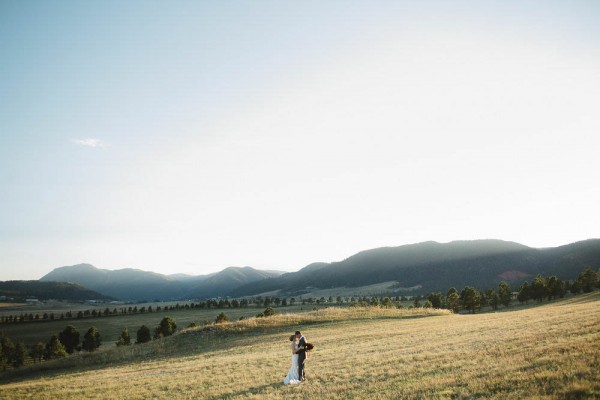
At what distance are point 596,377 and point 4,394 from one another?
114 ft

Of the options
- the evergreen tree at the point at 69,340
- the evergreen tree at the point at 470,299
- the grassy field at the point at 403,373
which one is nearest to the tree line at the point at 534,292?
the evergreen tree at the point at 470,299

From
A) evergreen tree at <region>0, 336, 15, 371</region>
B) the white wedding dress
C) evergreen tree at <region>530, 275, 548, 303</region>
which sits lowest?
evergreen tree at <region>0, 336, 15, 371</region>

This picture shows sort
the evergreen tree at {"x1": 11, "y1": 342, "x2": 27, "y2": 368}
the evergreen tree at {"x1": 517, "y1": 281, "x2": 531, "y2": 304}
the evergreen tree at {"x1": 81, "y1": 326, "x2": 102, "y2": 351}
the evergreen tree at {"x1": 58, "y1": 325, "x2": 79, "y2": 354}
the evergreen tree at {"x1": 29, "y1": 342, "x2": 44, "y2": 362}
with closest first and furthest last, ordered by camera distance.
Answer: the evergreen tree at {"x1": 11, "y1": 342, "x2": 27, "y2": 368} < the evergreen tree at {"x1": 29, "y1": 342, "x2": 44, "y2": 362} < the evergreen tree at {"x1": 81, "y1": 326, "x2": 102, "y2": 351} < the evergreen tree at {"x1": 58, "y1": 325, "x2": 79, "y2": 354} < the evergreen tree at {"x1": 517, "y1": 281, "x2": 531, "y2": 304}

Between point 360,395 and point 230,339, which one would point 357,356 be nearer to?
point 360,395

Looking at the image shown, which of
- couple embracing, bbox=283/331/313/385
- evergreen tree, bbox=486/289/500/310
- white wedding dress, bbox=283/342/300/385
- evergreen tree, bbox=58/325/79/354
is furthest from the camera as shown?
evergreen tree, bbox=486/289/500/310

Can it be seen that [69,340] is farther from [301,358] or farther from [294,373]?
[301,358]

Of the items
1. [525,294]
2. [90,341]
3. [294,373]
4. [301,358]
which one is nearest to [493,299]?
[525,294]

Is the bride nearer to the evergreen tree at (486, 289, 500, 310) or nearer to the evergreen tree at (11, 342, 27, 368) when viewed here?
the evergreen tree at (486, 289, 500, 310)

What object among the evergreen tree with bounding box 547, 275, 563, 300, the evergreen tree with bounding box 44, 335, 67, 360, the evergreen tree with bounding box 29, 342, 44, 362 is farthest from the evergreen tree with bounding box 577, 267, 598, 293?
the evergreen tree with bounding box 29, 342, 44, 362

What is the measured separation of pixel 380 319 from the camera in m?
52.4

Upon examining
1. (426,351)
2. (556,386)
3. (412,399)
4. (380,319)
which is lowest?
(380,319)

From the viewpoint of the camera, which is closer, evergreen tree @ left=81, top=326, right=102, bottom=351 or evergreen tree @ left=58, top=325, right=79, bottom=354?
evergreen tree @ left=81, top=326, right=102, bottom=351

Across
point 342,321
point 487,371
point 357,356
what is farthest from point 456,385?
point 342,321

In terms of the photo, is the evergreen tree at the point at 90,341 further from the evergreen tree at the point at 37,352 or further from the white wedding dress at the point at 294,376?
the white wedding dress at the point at 294,376
